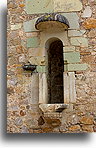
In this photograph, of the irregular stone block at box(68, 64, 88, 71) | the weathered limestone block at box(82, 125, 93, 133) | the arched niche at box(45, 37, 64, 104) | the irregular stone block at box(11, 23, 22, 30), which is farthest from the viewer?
the arched niche at box(45, 37, 64, 104)

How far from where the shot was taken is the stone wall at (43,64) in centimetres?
425

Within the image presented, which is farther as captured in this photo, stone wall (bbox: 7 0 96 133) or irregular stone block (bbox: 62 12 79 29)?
irregular stone block (bbox: 62 12 79 29)

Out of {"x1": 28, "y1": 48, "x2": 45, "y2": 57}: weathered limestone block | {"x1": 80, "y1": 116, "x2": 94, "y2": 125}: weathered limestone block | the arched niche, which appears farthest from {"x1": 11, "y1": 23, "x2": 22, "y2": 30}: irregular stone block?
{"x1": 80, "y1": 116, "x2": 94, "y2": 125}: weathered limestone block

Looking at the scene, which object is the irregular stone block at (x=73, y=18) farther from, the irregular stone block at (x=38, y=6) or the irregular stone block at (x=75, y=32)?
the irregular stone block at (x=38, y=6)

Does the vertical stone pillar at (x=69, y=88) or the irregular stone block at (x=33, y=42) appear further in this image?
the irregular stone block at (x=33, y=42)

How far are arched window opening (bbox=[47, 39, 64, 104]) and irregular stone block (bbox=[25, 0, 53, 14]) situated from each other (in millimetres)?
497

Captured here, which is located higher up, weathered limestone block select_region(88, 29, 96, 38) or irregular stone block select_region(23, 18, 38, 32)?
irregular stone block select_region(23, 18, 38, 32)

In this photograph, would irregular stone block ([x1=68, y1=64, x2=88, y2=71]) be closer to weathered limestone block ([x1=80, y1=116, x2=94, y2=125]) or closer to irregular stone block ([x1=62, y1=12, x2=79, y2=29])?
irregular stone block ([x1=62, y1=12, x2=79, y2=29])

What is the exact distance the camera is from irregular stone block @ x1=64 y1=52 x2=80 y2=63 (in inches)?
170

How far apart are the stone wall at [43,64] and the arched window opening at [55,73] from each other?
0.36m

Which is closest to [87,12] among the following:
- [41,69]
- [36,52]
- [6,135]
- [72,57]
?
[72,57]

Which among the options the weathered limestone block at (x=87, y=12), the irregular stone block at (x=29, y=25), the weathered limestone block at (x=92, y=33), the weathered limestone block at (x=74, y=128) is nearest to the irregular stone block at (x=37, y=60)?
the irregular stone block at (x=29, y=25)

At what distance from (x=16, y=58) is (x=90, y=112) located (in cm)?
134

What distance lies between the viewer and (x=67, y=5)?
14.6ft
